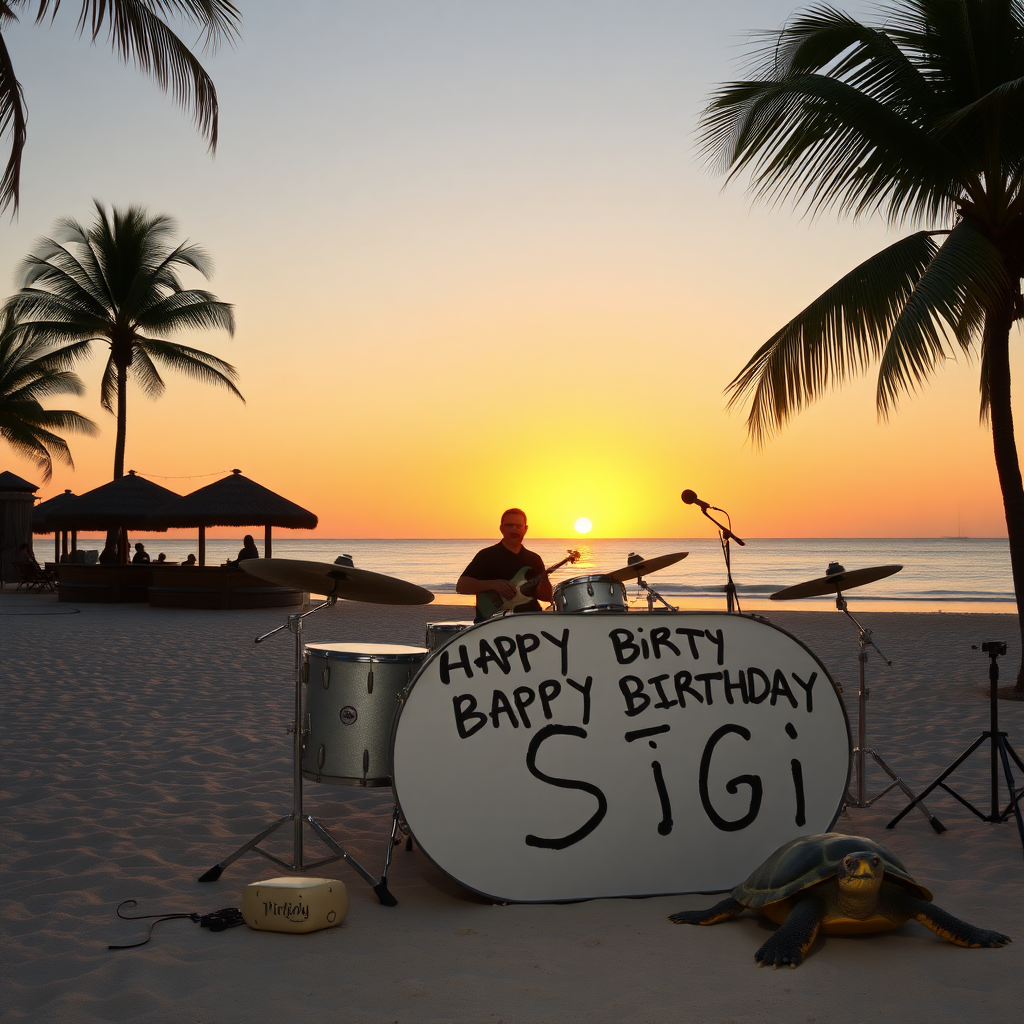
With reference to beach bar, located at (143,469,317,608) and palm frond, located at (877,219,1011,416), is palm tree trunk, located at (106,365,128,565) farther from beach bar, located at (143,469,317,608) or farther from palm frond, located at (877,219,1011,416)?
palm frond, located at (877,219,1011,416)

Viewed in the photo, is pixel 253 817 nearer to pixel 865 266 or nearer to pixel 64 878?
pixel 64 878

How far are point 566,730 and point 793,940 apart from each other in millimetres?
1162

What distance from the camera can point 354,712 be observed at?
414 centimetres

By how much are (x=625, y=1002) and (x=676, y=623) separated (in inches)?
63.1

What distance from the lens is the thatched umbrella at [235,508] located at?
21.0 m

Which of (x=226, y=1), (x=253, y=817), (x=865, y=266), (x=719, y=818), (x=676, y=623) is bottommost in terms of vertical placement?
(x=253, y=817)

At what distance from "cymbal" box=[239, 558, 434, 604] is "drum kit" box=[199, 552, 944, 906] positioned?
10mm

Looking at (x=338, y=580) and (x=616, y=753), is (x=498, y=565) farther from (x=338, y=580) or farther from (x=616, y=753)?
(x=616, y=753)

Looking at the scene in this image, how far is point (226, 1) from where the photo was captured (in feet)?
31.4

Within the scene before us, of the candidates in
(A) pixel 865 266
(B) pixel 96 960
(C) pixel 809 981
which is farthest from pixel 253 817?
(A) pixel 865 266

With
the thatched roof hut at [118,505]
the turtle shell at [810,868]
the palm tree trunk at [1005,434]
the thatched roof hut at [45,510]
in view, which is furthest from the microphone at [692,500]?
the thatched roof hut at [45,510]

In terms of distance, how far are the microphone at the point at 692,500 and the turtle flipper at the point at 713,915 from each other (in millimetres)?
2182

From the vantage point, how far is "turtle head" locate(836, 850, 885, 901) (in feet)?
11.1

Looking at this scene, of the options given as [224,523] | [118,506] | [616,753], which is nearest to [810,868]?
[616,753]
